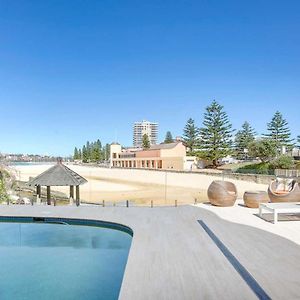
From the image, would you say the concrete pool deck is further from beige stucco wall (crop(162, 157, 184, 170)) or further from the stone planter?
beige stucco wall (crop(162, 157, 184, 170))

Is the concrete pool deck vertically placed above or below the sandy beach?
above

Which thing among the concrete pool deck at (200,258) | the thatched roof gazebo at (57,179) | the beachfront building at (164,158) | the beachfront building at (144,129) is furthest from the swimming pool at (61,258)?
the beachfront building at (144,129)

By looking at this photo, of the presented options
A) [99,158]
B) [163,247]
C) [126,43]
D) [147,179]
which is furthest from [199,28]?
[99,158]

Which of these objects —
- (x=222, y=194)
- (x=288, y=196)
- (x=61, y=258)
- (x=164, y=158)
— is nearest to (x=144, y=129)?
(x=164, y=158)

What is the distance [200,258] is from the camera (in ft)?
17.3

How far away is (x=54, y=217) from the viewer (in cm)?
932

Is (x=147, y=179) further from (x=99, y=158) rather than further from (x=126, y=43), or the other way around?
(x=99, y=158)

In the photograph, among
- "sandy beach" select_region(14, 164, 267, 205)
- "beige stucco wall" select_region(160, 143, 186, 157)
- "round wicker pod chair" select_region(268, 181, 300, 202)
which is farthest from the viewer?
"beige stucco wall" select_region(160, 143, 186, 157)

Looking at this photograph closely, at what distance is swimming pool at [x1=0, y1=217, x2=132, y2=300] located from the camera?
16.0 feet

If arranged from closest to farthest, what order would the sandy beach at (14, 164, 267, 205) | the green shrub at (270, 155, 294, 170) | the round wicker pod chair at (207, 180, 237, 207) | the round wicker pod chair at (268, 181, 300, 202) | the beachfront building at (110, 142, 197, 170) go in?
the round wicker pod chair at (268, 181, 300, 202), the round wicker pod chair at (207, 180, 237, 207), the sandy beach at (14, 164, 267, 205), the green shrub at (270, 155, 294, 170), the beachfront building at (110, 142, 197, 170)

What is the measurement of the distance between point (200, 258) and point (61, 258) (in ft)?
10.1

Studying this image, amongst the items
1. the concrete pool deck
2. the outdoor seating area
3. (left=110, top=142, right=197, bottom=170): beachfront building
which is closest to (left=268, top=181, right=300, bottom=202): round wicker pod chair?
the outdoor seating area

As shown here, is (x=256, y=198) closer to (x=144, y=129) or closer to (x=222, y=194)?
(x=222, y=194)

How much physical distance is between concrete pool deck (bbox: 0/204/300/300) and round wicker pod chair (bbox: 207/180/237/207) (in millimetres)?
1288
